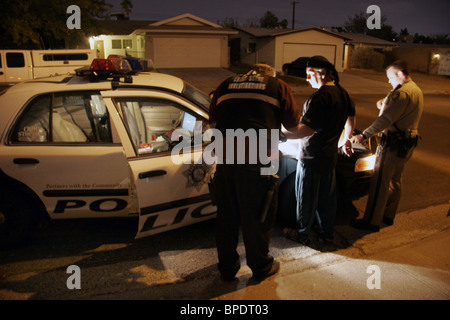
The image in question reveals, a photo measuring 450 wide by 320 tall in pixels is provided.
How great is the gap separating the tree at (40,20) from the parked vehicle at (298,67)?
1285cm

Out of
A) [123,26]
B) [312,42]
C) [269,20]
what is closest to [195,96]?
[312,42]

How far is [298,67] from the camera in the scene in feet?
80.6

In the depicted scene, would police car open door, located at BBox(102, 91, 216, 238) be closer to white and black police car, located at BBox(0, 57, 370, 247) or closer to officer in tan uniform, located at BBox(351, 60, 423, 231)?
white and black police car, located at BBox(0, 57, 370, 247)

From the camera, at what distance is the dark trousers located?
269 cm

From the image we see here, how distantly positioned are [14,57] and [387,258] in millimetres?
17612

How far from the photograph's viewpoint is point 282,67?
26906 mm

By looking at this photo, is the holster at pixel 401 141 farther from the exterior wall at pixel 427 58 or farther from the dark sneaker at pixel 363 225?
the exterior wall at pixel 427 58

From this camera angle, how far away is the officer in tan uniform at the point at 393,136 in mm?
3510

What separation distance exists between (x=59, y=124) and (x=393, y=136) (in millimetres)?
3322

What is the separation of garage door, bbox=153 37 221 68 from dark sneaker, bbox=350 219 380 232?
970 inches

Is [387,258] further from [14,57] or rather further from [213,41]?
[213,41]

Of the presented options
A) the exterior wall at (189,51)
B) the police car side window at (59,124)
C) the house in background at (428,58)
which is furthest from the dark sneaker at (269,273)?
the house in background at (428,58)
